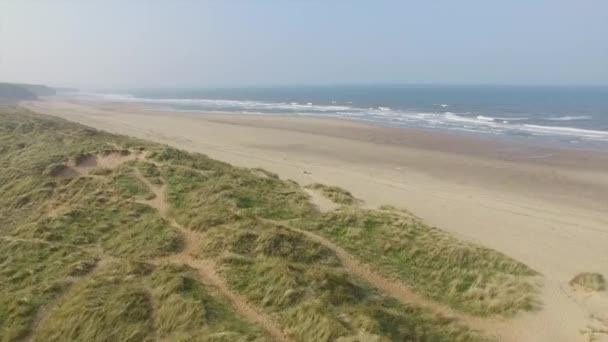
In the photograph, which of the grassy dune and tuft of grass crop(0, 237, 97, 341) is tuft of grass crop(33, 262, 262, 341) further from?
tuft of grass crop(0, 237, 97, 341)

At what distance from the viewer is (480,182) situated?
27.9 m

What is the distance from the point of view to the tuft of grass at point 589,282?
12.5 m

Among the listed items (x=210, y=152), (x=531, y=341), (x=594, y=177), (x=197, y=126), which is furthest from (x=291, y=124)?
(x=531, y=341)

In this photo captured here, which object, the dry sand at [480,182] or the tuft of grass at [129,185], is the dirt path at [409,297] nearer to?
the dry sand at [480,182]

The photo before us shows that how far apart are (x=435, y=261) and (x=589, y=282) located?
4341 millimetres

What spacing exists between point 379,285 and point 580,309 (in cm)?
521

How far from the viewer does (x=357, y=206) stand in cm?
1884

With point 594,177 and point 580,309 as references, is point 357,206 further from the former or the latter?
point 594,177

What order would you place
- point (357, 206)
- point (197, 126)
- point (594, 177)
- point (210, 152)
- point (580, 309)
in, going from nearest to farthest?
point (580, 309) → point (357, 206) → point (594, 177) → point (210, 152) → point (197, 126)

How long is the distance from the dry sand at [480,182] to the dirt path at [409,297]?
1.13ft

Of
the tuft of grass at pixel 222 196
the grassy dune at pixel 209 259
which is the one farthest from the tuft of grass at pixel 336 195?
the tuft of grass at pixel 222 196

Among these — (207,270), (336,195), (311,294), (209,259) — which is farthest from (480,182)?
(207,270)

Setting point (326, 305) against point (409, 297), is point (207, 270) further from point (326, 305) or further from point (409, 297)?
point (409, 297)

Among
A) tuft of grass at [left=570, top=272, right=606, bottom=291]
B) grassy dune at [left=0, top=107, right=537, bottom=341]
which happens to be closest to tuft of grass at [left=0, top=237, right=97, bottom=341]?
grassy dune at [left=0, top=107, right=537, bottom=341]
